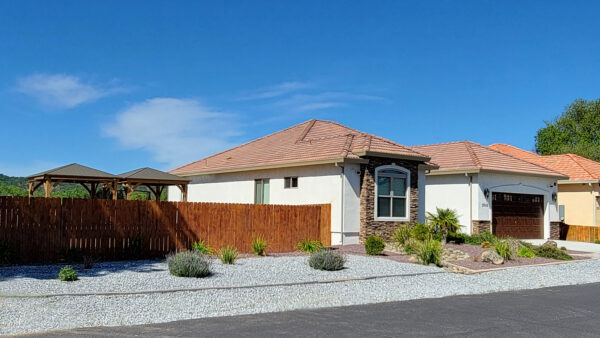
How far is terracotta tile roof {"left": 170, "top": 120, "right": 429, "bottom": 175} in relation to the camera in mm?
23328

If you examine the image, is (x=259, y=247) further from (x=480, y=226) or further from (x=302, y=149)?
(x=480, y=226)

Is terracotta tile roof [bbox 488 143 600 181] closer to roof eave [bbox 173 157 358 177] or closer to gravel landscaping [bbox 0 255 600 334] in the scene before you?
roof eave [bbox 173 157 358 177]

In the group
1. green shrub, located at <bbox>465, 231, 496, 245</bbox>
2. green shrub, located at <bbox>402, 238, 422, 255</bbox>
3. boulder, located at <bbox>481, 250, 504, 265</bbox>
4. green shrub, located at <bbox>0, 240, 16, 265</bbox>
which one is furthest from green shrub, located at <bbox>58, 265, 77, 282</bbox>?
green shrub, located at <bbox>465, 231, 496, 245</bbox>

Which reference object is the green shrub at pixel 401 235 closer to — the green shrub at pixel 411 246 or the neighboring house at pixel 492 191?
the green shrub at pixel 411 246

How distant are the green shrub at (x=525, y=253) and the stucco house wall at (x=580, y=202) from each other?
47.7 ft

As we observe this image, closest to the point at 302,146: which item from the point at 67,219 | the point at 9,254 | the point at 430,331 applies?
the point at 67,219

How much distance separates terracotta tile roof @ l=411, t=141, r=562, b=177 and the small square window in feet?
26.2

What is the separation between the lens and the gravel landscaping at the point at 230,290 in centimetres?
1002

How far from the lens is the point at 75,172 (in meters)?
27.1

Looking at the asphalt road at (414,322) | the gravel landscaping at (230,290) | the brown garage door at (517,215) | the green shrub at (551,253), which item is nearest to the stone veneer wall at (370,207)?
the gravel landscaping at (230,290)

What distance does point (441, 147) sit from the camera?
106ft

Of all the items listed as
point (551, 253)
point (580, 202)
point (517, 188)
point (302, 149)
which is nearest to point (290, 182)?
point (302, 149)

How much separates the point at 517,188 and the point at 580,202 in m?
7.35

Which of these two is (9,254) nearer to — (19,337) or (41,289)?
(41,289)
